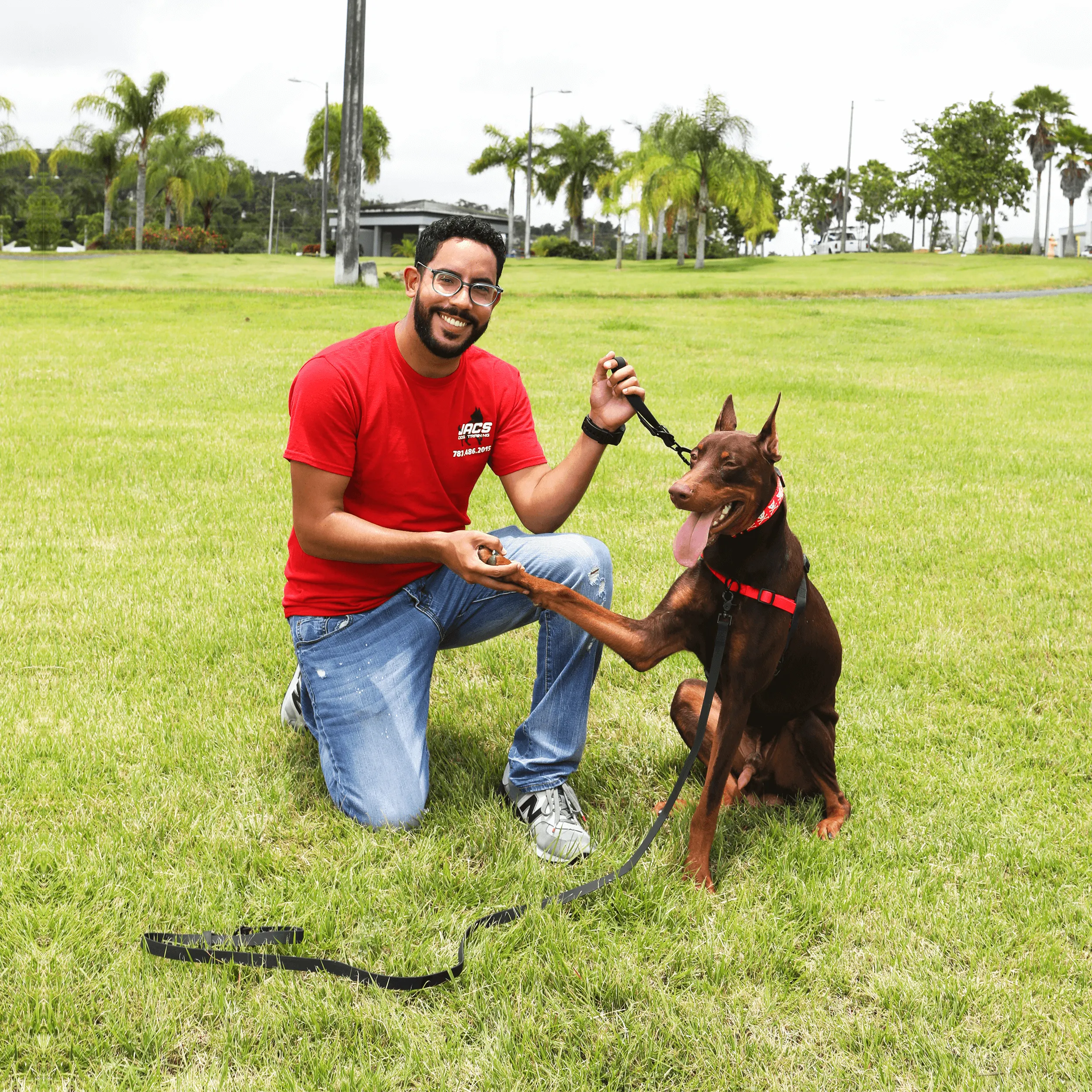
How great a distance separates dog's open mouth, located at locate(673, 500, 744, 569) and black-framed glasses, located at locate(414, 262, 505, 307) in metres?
1.02

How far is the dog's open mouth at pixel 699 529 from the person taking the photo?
251 cm

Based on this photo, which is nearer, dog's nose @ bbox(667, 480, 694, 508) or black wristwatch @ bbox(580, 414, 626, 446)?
dog's nose @ bbox(667, 480, 694, 508)

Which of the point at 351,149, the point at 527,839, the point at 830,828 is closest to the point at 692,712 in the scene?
the point at 830,828

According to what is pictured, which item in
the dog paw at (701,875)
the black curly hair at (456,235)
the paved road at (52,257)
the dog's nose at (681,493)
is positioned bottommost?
the dog paw at (701,875)

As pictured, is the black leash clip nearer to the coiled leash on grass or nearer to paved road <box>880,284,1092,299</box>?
the coiled leash on grass

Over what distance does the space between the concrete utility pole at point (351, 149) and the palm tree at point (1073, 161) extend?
159 ft

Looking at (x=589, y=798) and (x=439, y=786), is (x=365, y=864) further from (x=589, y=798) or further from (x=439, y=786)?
(x=589, y=798)

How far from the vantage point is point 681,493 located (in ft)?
8.06

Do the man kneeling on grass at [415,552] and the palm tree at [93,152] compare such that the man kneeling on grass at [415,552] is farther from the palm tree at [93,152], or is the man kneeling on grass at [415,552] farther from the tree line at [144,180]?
the palm tree at [93,152]

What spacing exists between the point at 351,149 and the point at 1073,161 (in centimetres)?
5514

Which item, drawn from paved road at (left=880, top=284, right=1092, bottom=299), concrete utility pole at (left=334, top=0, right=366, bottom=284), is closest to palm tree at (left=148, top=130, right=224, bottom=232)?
concrete utility pole at (left=334, top=0, right=366, bottom=284)

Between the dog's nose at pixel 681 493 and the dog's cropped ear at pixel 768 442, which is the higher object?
the dog's cropped ear at pixel 768 442

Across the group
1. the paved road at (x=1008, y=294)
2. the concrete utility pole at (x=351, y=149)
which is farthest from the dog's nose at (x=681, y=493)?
the paved road at (x=1008, y=294)

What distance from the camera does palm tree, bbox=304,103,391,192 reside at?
50.9m
